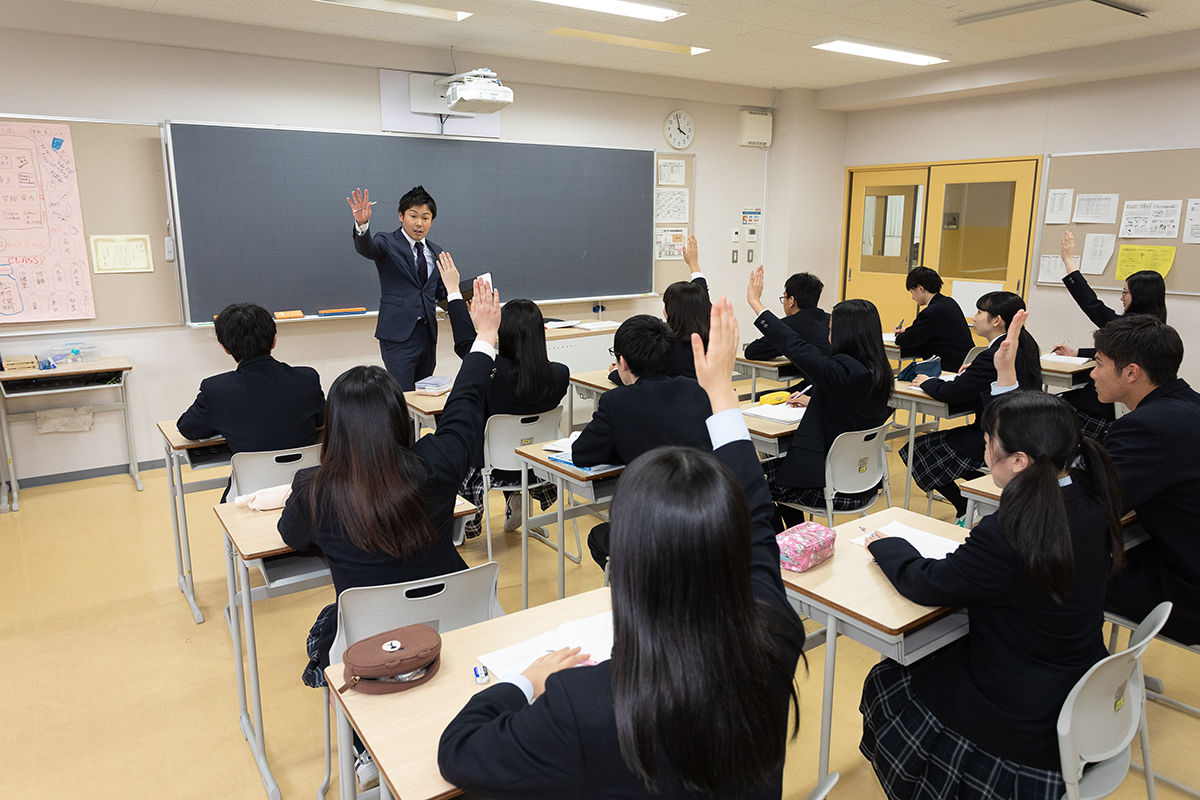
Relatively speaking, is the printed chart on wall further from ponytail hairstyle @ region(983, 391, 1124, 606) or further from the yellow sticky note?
the yellow sticky note

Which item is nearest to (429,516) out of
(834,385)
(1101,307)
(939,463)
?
(834,385)

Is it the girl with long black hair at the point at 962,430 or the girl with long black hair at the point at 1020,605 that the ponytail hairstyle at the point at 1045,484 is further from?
the girl with long black hair at the point at 962,430

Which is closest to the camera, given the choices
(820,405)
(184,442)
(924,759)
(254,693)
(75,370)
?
(924,759)

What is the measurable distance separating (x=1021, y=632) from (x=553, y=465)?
5.49 ft

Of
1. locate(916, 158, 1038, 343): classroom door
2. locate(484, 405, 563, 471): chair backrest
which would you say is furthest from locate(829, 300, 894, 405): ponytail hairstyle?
locate(916, 158, 1038, 343): classroom door

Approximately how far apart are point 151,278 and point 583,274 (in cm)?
330

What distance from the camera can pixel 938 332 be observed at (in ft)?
16.6

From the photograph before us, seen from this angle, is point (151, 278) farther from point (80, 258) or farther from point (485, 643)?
point (485, 643)

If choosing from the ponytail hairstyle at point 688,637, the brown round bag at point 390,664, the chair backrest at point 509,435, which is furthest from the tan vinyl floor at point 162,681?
the ponytail hairstyle at point 688,637

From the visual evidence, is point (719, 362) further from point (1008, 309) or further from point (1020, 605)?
point (1008, 309)

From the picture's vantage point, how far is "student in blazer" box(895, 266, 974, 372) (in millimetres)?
5020

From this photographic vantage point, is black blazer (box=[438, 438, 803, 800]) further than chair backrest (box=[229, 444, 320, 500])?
No

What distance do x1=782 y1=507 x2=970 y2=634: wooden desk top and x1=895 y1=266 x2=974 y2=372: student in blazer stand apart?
3.13 meters

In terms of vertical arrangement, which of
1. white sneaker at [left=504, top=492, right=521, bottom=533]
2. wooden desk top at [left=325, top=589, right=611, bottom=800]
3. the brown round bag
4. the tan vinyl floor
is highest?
the brown round bag
